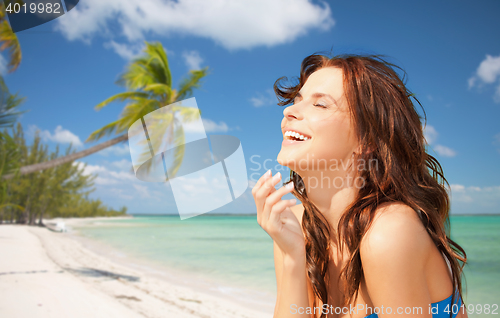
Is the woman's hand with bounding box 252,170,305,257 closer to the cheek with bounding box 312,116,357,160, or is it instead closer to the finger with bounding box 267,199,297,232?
the finger with bounding box 267,199,297,232

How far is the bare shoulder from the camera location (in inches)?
45.1

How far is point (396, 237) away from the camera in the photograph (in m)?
1.15

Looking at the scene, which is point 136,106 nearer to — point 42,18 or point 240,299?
point 42,18

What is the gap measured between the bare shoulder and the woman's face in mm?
314

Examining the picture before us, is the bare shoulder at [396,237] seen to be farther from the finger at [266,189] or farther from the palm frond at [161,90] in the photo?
the palm frond at [161,90]

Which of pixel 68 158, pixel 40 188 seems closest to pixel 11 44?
pixel 68 158

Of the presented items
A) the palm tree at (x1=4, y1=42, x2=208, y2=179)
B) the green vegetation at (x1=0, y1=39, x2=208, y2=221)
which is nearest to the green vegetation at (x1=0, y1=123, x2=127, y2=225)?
the green vegetation at (x1=0, y1=39, x2=208, y2=221)

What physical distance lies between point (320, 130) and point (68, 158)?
10537 millimetres

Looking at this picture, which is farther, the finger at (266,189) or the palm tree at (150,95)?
the palm tree at (150,95)

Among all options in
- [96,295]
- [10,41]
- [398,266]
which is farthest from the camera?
→ [10,41]

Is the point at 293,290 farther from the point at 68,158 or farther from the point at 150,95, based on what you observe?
the point at 150,95

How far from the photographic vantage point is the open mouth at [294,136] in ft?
4.52

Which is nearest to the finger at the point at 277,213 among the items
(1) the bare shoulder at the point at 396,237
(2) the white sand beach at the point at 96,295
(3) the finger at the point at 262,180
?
(3) the finger at the point at 262,180

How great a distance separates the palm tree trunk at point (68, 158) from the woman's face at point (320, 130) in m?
9.30
